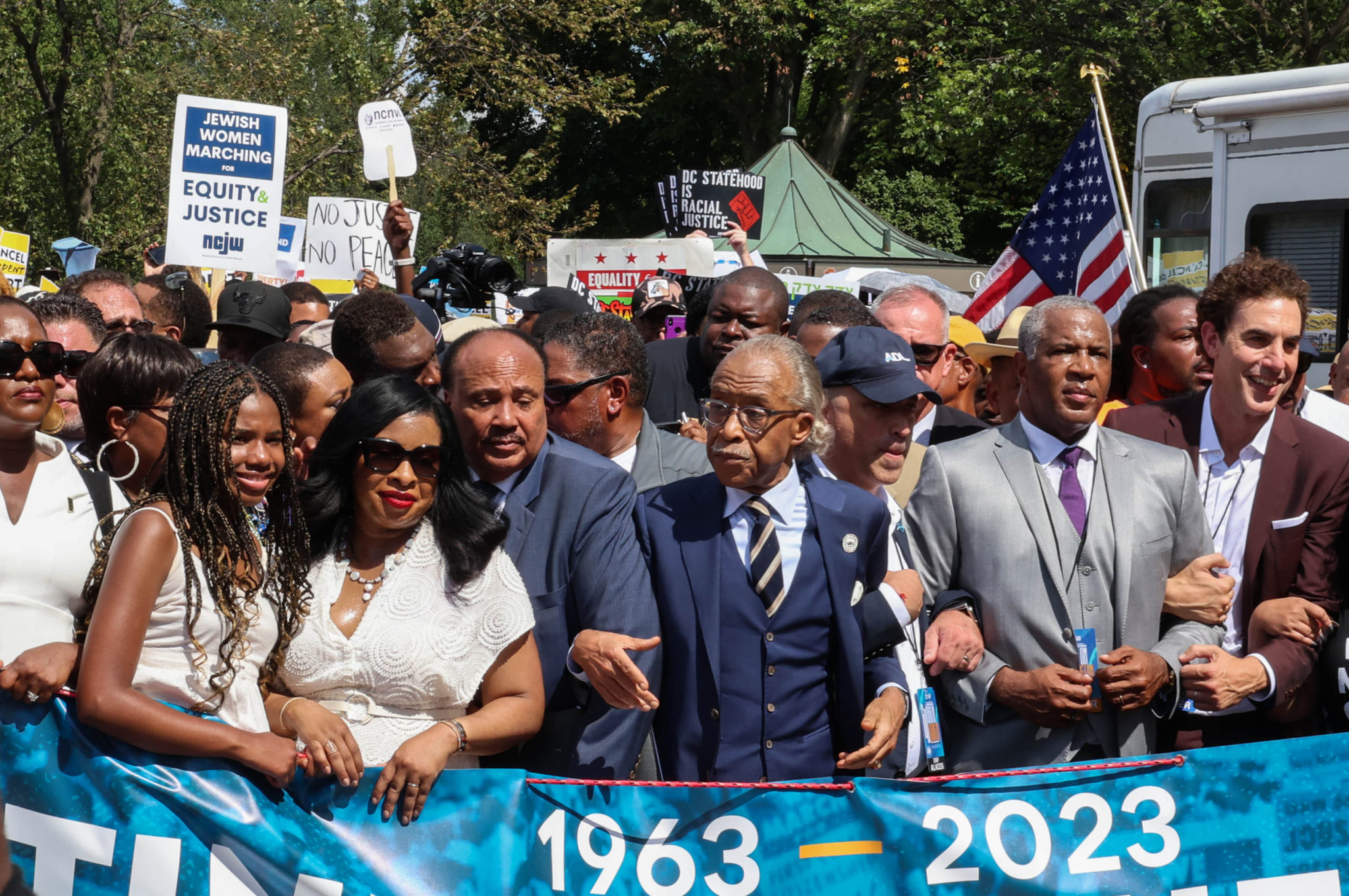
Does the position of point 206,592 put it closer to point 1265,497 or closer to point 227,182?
point 1265,497

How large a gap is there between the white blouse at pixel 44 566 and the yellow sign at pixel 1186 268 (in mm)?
8215

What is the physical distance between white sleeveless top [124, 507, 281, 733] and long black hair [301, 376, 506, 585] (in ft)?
0.98

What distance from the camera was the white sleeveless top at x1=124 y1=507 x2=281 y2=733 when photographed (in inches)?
119

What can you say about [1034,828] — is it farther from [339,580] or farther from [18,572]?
[18,572]

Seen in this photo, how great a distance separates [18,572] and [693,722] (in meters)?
1.63

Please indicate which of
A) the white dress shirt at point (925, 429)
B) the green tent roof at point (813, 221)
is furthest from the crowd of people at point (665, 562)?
the green tent roof at point (813, 221)

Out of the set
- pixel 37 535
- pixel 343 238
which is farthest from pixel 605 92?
pixel 37 535

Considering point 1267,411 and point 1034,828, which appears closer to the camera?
point 1034,828

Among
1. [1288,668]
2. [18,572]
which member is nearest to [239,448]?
[18,572]

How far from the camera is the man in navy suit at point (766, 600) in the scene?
336 centimetres

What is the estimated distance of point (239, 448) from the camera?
3.28 m

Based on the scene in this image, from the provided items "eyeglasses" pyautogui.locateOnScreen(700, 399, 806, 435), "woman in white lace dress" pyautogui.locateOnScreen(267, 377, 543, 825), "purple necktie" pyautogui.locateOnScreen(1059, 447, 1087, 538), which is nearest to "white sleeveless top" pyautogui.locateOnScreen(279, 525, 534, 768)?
"woman in white lace dress" pyautogui.locateOnScreen(267, 377, 543, 825)

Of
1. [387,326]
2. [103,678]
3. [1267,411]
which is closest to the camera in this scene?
[103,678]

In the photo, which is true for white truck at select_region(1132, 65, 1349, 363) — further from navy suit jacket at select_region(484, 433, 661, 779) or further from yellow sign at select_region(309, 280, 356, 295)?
yellow sign at select_region(309, 280, 356, 295)
